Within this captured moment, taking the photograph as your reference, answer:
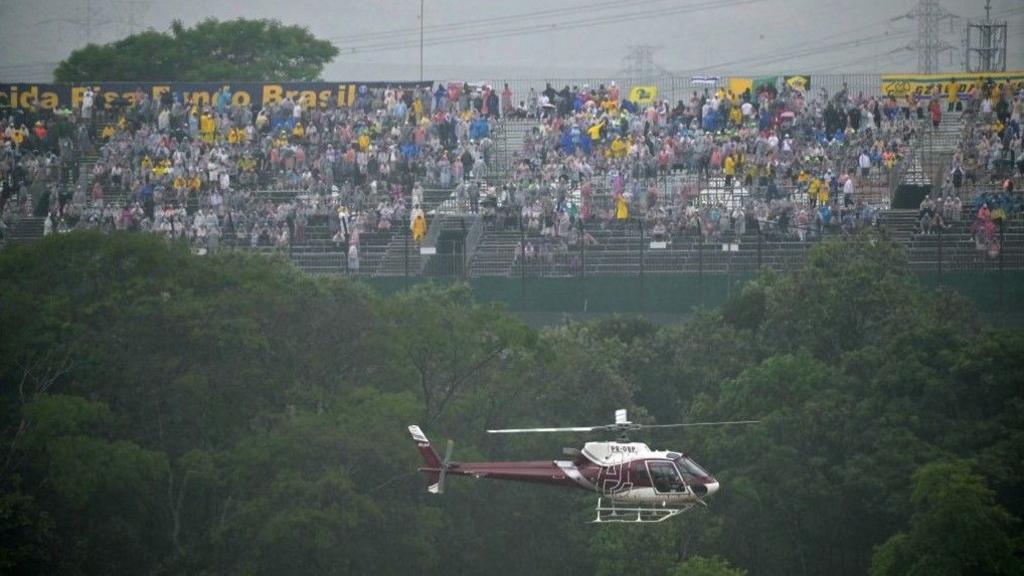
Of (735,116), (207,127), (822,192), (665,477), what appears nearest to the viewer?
(665,477)

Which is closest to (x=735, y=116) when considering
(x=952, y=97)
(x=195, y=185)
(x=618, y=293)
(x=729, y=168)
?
(x=729, y=168)

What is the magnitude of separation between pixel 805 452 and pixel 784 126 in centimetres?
1767

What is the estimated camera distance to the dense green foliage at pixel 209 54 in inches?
4097

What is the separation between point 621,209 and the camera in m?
61.5

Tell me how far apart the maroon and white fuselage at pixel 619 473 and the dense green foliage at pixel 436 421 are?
625 cm

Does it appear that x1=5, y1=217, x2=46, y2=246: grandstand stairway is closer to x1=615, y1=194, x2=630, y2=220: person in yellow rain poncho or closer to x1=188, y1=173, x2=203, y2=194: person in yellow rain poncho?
x1=188, y1=173, x2=203, y2=194: person in yellow rain poncho

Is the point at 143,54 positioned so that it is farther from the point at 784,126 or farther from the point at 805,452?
the point at 805,452

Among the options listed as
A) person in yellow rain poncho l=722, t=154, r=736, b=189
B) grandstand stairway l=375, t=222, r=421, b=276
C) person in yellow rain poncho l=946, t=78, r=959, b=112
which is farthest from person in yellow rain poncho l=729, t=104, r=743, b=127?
grandstand stairway l=375, t=222, r=421, b=276

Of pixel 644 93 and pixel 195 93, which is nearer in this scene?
pixel 644 93

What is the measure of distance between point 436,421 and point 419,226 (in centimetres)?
1193

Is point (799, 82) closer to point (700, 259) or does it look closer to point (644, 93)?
point (644, 93)

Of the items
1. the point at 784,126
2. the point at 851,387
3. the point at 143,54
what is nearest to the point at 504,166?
the point at 784,126

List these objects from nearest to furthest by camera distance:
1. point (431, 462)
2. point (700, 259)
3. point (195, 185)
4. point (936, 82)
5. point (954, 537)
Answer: point (431, 462)
point (954, 537)
point (700, 259)
point (195, 185)
point (936, 82)

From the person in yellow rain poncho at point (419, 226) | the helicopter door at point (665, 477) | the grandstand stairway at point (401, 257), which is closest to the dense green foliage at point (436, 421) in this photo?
the grandstand stairway at point (401, 257)
